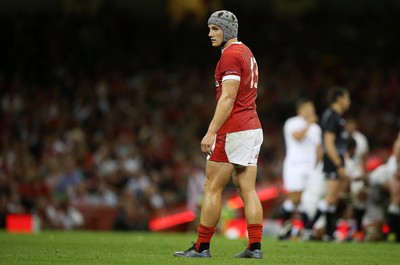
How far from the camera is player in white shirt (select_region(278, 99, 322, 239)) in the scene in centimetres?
1675

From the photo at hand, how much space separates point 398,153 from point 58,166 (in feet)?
35.0

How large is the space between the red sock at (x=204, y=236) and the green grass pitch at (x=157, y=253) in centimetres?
17

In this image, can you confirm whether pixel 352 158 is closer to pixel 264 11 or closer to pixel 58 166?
pixel 58 166

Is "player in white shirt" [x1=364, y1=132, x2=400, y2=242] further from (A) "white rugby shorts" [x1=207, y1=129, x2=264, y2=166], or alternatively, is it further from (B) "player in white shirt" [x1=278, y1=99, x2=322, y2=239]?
(A) "white rugby shorts" [x1=207, y1=129, x2=264, y2=166]

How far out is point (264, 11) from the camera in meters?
33.3

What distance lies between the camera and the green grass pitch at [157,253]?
10.3 metres

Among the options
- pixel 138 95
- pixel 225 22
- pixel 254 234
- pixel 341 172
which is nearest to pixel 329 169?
pixel 341 172

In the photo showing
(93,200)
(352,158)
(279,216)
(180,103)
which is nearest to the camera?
(352,158)

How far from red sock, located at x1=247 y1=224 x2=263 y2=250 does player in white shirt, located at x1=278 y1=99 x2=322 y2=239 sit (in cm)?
597

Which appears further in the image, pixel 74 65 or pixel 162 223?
pixel 74 65

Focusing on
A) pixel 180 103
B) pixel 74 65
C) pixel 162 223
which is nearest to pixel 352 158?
pixel 162 223

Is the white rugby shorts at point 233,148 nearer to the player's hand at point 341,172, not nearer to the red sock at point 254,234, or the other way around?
the red sock at point 254,234

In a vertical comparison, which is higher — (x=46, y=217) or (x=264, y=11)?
(x=264, y=11)

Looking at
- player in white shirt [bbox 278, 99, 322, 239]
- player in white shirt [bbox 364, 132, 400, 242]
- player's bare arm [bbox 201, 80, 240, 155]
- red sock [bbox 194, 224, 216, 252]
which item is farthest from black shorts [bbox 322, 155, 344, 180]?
player's bare arm [bbox 201, 80, 240, 155]
